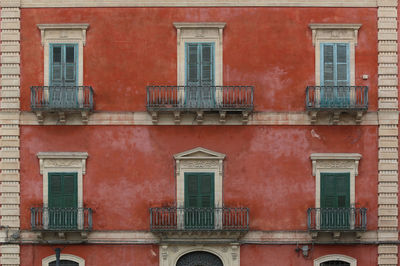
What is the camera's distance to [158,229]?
61.7ft

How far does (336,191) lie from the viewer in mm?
19141

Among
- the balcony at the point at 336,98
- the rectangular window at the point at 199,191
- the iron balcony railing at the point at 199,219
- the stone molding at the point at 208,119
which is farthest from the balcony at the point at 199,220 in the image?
the balcony at the point at 336,98

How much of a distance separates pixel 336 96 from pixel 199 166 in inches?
200

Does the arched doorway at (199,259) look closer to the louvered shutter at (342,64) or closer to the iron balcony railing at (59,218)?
the iron balcony railing at (59,218)

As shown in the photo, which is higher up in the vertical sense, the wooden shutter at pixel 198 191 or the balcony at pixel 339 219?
the wooden shutter at pixel 198 191

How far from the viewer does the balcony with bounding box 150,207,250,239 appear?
18.8m

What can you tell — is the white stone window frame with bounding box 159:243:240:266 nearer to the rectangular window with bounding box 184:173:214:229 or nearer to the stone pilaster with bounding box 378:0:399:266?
the rectangular window with bounding box 184:173:214:229

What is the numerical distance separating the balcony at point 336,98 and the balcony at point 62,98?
7293 mm

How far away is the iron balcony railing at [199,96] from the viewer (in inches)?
754

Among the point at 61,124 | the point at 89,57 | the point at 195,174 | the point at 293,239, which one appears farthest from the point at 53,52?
the point at 293,239

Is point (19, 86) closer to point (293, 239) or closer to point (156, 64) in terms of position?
point (156, 64)

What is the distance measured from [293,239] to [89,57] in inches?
359

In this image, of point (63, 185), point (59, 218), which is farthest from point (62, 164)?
point (59, 218)

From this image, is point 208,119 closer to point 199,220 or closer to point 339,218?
point 199,220
